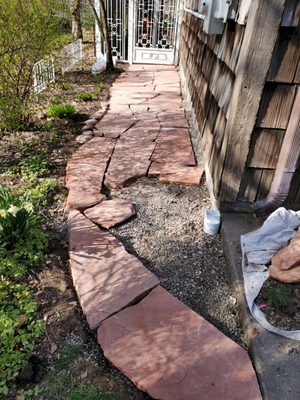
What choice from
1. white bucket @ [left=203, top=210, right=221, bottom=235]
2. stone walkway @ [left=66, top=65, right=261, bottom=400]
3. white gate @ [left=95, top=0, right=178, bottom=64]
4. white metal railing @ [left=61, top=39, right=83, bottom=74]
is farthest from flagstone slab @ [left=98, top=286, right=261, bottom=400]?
white gate @ [left=95, top=0, right=178, bottom=64]

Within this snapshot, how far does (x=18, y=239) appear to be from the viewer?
2178 millimetres

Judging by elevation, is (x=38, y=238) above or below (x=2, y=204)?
below

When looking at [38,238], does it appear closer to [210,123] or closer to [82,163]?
[82,163]

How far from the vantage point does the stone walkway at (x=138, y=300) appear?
147 cm

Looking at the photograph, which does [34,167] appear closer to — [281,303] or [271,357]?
[281,303]

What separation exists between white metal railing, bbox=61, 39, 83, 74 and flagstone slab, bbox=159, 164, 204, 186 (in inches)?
198

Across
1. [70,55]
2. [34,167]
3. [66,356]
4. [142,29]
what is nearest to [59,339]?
[66,356]

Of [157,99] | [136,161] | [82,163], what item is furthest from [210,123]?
[157,99]

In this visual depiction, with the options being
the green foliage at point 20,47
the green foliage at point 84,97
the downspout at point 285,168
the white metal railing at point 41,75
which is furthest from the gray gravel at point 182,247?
the green foliage at point 84,97

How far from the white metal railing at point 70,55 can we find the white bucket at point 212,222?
5.96 meters

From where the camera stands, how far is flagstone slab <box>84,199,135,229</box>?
2504 millimetres

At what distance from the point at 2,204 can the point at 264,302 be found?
1.73 meters

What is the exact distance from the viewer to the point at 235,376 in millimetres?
1467

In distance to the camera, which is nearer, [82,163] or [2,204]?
[2,204]
